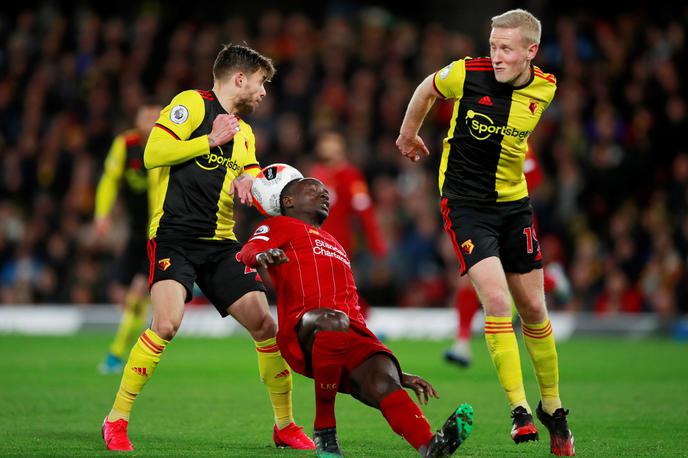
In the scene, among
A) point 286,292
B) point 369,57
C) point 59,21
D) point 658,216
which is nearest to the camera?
point 286,292

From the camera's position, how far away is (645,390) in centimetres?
900

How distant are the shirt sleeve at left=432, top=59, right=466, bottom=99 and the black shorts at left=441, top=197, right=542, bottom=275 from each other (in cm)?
60

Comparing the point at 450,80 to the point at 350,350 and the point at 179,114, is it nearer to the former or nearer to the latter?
the point at 179,114

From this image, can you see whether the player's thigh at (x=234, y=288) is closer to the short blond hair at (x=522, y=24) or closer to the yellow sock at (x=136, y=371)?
the yellow sock at (x=136, y=371)

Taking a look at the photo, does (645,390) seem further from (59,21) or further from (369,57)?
(59,21)

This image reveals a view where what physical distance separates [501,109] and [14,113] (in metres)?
13.6

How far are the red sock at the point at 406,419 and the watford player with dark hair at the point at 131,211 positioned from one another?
5.21 m

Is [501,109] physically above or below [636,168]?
above

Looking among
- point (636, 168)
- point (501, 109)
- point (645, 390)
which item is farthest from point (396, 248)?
point (501, 109)

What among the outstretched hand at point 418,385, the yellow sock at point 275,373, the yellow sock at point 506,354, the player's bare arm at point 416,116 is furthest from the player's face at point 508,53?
the yellow sock at point 275,373

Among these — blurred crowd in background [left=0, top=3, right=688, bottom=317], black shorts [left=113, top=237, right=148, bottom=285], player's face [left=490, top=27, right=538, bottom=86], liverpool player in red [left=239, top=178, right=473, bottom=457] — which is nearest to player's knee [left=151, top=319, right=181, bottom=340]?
liverpool player in red [left=239, top=178, right=473, bottom=457]

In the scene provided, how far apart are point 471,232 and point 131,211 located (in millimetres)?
5482

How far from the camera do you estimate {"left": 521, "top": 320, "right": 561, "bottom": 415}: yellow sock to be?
6.17m

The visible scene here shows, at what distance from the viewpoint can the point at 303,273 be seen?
5.71 meters
